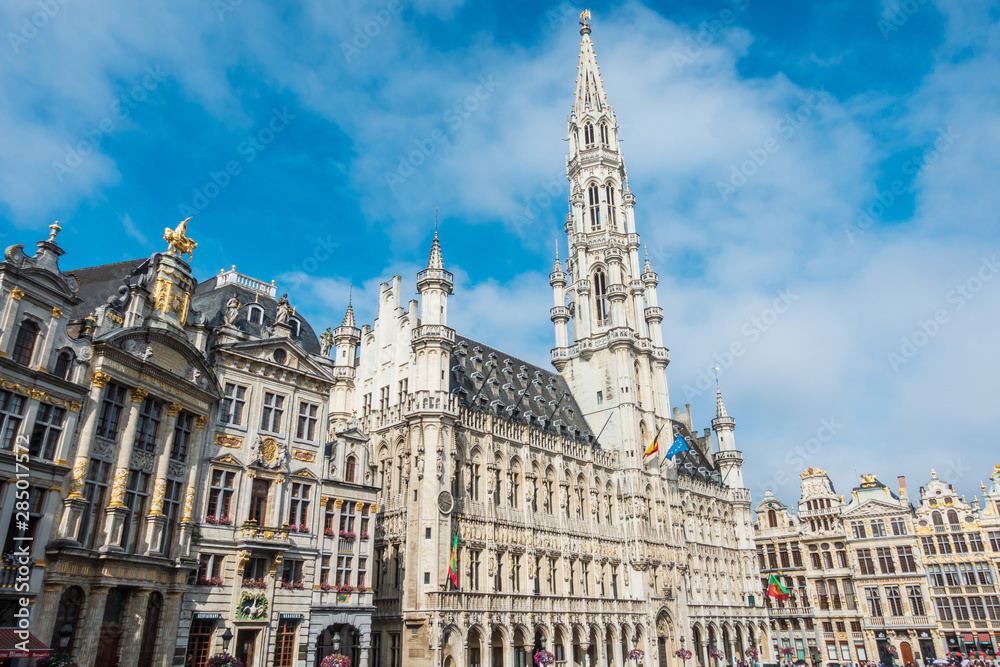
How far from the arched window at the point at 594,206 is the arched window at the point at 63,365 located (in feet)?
200

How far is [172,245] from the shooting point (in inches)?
1344

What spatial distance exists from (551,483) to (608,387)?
1487cm

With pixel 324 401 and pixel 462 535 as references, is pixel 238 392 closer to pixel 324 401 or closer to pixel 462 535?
pixel 324 401

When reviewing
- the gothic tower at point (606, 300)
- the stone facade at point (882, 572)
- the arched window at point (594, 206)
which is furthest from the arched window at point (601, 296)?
the stone facade at point (882, 572)

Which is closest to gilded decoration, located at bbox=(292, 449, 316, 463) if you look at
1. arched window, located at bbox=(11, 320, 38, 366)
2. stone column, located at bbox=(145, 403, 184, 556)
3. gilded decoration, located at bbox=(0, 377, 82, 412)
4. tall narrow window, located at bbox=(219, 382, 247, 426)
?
tall narrow window, located at bbox=(219, 382, 247, 426)

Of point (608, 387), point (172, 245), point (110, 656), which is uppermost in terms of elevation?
point (608, 387)

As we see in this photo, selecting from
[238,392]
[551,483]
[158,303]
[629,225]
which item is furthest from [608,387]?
[158,303]

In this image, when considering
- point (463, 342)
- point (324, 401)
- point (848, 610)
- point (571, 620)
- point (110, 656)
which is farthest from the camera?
point (848, 610)

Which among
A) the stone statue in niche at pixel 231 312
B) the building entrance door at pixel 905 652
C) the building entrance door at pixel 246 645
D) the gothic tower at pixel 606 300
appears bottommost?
the building entrance door at pixel 905 652

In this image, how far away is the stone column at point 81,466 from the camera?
26.9 m

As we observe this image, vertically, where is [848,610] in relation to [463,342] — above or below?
below

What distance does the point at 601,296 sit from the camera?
7688cm

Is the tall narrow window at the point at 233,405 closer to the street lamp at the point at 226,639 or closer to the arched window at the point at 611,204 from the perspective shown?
the street lamp at the point at 226,639

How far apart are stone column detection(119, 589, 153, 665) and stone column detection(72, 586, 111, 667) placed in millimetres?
1083
